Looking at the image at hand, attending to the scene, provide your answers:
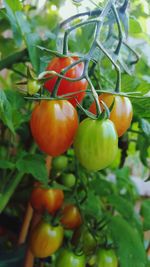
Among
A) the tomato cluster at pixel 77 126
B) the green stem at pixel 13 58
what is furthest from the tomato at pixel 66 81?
the green stem at pixel 13 58

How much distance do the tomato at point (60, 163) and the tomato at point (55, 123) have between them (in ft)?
1.21

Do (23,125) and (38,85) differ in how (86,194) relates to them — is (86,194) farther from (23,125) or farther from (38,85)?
(38,85)

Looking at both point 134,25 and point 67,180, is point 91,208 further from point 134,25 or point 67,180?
point 134,25

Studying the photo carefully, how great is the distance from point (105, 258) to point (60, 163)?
0.21 m

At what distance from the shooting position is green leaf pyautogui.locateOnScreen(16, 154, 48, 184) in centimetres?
55

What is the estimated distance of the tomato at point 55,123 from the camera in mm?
372

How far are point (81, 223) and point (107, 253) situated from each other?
2.6 inches

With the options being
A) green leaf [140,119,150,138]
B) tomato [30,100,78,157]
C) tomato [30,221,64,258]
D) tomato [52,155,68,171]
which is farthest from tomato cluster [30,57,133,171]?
tomato [52,155,68,171]

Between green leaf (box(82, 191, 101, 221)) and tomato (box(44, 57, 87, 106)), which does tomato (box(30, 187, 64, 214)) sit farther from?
tomato (box(44, 57, 87, 106))

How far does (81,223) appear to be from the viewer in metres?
0.66

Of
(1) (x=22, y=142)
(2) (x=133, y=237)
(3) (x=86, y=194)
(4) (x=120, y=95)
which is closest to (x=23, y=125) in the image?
(1) (x=22, y=142)

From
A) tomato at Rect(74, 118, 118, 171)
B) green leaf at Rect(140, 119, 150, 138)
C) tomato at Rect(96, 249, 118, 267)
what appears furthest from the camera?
tomato at Rect(96, 249, 118, 267)

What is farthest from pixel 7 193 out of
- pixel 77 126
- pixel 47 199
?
pixel 77 126

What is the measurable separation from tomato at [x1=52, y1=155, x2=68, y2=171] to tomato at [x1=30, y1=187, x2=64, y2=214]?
0.29 ft
